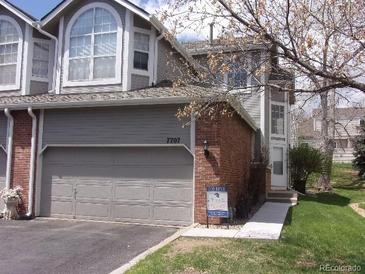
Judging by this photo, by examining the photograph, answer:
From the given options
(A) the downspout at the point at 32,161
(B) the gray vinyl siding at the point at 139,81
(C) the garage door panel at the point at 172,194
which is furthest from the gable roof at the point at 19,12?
(C) the garage door panel at the point at 172,194

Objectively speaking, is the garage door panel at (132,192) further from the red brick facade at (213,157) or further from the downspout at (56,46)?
the downspout at (56,46)

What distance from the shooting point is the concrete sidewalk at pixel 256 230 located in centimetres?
1090

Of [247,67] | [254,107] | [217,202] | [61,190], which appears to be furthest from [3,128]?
[254,107]

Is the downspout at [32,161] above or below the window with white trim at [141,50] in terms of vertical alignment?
below

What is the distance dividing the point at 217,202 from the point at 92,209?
433 centimetres

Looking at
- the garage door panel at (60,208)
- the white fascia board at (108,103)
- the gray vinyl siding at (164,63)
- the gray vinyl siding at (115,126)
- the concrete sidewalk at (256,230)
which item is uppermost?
the gray vinyl siding at (164,63)

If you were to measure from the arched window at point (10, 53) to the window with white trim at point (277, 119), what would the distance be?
11.6m

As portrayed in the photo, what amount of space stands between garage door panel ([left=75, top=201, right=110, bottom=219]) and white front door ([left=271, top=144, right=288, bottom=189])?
428 inches

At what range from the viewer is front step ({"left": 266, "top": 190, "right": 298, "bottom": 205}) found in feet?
63.2

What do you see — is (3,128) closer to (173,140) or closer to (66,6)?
(66,6)

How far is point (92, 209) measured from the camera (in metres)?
14.4

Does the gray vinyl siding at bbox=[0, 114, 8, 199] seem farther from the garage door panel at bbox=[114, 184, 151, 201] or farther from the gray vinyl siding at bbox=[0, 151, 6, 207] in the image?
the garage door panel at bbox=[114, 184, 151, 201]

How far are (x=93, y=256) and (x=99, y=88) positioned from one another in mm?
7667

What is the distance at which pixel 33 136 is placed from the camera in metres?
15.0
